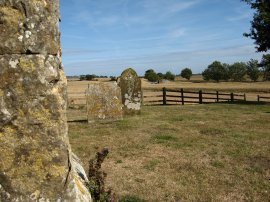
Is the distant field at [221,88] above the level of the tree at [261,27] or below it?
below

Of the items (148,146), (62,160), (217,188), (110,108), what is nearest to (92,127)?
(110,108)

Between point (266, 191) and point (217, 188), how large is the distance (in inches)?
39.2

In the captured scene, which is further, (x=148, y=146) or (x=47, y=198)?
(x=148, y=146)

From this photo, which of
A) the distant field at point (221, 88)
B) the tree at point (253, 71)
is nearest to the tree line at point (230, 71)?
the tree at point (253, 71)

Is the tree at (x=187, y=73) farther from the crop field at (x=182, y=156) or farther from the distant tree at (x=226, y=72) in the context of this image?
the crop field at (x=182, y=156)

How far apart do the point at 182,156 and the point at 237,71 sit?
5673 inches

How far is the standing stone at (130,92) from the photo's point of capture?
18734 millimetres

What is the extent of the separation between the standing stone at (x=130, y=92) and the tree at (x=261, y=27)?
45.7 feet

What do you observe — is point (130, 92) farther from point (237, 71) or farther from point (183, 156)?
point (237, 71)

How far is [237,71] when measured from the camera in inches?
5812

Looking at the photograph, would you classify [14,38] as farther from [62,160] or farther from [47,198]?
[47,198]

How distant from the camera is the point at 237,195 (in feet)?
23.9

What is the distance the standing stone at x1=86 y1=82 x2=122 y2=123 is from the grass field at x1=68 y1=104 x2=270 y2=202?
60cm

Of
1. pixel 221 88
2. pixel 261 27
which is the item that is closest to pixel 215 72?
pixel 221 88
